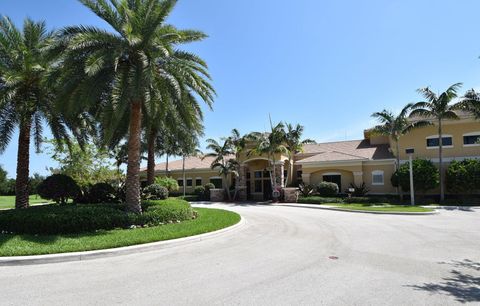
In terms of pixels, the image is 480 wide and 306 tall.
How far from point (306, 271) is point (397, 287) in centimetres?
186

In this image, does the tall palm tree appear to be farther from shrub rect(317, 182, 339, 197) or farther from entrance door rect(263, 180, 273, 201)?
entrance door rect(263, 180, 273, 201)

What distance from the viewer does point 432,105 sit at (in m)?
29.4

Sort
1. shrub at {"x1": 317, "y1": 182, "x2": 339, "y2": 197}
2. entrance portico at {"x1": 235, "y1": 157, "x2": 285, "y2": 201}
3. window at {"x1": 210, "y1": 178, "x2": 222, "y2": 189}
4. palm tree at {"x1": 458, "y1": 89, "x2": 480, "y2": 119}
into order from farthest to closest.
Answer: window at {"x1": 210, "y1": 178, "x2": 222, "y2": 189} → entrance portico at {"x1": 235, "y1": 157, "x2": 285, "y2": 201} → shrub at {"x1": 317, "y1": 182, "x2": 339, "y2": 197} → palm tree at {"x1": 458, "y1": 89, "x2": 480, "y2": 119}

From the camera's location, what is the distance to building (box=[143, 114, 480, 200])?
31.2 m

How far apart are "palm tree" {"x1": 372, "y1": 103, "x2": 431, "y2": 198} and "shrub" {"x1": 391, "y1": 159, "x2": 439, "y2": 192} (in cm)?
197

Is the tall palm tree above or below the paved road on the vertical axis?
above

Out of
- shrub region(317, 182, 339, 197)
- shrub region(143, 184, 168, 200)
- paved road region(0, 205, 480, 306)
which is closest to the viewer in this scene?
paved road region(0, 205, 480, 306)

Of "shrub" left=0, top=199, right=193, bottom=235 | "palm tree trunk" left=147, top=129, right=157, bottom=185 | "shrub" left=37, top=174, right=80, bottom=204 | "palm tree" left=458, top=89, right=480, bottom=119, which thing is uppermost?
"palm tree" left=458, top=89, right=480, bottom=119

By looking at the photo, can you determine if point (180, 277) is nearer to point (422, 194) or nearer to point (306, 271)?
point (306, 271)

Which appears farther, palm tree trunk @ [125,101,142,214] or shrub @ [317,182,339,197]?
shrub @ [317,182,339,197]

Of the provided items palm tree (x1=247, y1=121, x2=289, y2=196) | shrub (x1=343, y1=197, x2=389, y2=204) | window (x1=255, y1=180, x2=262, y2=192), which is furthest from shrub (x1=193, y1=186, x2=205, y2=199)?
shrub (x1=343, y1=197, x2=389, y2=204)

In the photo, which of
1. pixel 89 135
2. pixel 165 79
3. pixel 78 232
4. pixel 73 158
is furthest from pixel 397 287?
pixel 73 158

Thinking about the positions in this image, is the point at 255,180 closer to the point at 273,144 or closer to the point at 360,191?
the point at 273,144

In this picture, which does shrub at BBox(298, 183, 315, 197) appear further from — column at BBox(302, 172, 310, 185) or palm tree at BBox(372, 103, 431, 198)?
palm tree at BBox(372, 103, 431, 198)
